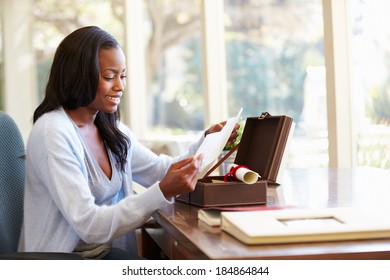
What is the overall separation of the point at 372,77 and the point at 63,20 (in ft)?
11.7

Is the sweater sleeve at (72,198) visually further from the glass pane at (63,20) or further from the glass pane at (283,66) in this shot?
the glass pane at (63,20)

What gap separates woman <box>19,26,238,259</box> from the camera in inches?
63.1

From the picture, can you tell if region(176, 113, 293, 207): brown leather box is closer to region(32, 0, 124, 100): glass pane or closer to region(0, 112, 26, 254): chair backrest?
region(0, 112, 26, 254): chair backrest

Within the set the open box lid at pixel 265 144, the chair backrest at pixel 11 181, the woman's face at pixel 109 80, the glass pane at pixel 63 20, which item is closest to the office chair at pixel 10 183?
the chair backrest at pixel 11 181

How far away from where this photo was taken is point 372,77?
295 cm

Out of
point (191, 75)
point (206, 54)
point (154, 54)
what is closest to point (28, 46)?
point (154, 54)

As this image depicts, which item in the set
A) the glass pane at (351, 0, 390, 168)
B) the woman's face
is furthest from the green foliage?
the woman's face

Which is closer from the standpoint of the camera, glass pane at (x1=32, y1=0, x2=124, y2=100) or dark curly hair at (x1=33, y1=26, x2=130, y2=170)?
dark curly hair at (x1=33, y1=26, x2=130, y2=170)

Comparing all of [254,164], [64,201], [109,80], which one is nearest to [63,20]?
[109,80]

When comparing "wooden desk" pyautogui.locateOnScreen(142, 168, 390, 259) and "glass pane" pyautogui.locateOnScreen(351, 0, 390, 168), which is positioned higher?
"glass pane" pyautogui.locateOnScreen(351, 0, 390, 168)

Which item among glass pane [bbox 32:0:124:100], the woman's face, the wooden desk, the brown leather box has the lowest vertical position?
the wooden desk

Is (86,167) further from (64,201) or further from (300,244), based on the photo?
(300,244)

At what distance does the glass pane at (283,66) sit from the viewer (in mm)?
3428

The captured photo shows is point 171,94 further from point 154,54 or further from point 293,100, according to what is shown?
point 293,100
